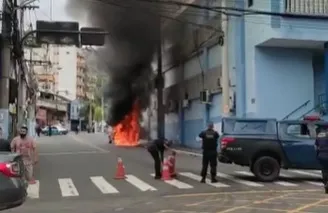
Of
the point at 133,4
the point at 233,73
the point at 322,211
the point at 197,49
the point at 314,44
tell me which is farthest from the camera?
the point at 197,49

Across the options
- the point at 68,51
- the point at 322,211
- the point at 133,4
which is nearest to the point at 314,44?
the point at 133,4

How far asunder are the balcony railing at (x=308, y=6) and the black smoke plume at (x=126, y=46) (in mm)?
7048

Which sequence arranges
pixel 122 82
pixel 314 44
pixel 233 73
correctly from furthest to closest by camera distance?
pixel 122 82
pixel 233 73
pixel 314 44

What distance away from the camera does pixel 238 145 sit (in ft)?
51.3

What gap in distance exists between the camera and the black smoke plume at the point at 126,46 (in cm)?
3005

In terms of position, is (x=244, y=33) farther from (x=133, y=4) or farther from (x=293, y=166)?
(x=293, y=166)

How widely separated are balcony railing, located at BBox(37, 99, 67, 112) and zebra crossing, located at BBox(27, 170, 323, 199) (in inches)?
2985

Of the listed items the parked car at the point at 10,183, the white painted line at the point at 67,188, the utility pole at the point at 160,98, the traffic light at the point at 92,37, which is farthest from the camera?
the utility pole at the point at 160,98

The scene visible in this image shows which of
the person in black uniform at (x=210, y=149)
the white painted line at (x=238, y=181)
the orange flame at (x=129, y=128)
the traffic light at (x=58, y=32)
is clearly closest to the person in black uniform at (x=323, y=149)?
the white painted line at (x=238, y=181)

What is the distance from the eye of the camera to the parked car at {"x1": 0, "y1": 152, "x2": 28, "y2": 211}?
7.36 m

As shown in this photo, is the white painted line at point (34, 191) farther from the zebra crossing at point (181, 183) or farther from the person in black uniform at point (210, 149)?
the person in black uniform at point (210, 149)

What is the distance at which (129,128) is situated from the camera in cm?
4069

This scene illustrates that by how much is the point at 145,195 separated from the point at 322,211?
14.0 ft

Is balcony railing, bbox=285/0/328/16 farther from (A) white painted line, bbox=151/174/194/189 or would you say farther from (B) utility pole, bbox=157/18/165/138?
(B) utility pole, bbox=157/18/165/138
